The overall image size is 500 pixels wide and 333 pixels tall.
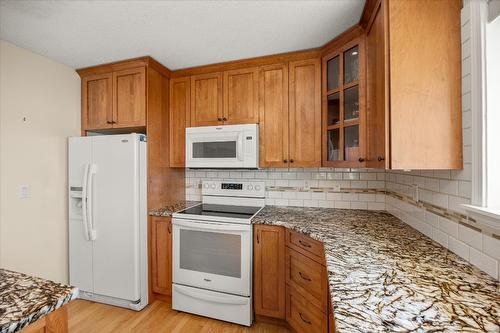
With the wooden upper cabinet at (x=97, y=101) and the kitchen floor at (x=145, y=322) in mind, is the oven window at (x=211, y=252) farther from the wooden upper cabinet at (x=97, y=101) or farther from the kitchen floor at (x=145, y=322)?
the wooden upper cabinet at (x=97, y=101)

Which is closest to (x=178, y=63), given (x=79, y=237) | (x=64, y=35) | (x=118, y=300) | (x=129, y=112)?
(x=129, y=112)

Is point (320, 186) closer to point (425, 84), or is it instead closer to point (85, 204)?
point (425, 84)

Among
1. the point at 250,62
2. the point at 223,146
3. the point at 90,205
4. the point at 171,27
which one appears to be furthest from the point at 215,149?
the point at 90,205

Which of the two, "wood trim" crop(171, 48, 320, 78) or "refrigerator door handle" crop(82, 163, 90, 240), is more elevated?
"wood trim" crop(171, 48, 320, 78)

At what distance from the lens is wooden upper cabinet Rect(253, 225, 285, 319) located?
1778mm

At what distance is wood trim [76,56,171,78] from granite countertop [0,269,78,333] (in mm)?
1886

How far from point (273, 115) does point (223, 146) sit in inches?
22.9

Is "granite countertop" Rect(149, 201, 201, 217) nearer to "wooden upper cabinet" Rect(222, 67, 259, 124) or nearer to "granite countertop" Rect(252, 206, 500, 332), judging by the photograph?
"wooden upper cabinet" Rect(222, 67, 259, 124)

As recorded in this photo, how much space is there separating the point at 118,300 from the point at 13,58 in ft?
7.65

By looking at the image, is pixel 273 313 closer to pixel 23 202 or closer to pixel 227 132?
pixel 227 132

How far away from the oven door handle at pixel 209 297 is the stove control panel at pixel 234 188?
972mm

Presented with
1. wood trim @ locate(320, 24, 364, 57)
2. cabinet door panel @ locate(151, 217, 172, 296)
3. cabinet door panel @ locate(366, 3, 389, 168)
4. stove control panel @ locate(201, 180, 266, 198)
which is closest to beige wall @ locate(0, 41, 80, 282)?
cabinet door panel @ locate(151, 217, 172, 296)

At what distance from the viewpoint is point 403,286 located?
77 cm

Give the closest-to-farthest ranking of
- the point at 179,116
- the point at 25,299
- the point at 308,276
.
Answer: the point at 25,299, the point at 308,276, the point at 179,116
